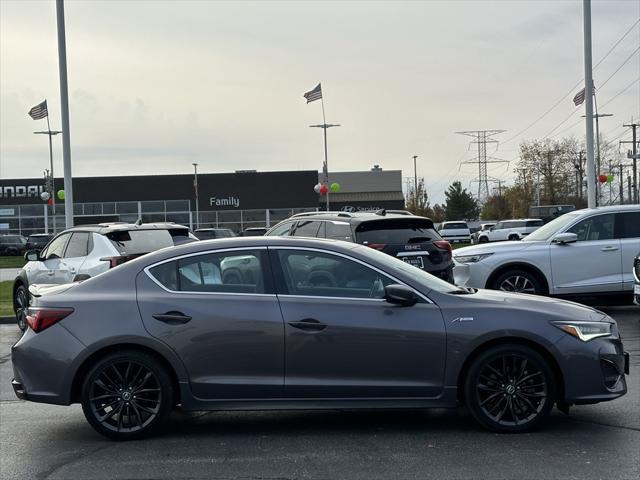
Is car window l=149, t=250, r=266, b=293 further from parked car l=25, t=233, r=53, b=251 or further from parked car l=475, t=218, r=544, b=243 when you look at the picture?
parked car l=475, t=218, r=544, b=243

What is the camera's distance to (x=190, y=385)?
591 centimetres

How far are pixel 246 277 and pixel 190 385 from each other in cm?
93

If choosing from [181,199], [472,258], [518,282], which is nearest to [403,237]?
[472,258]

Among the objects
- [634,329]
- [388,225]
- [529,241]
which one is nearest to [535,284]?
[529,241]

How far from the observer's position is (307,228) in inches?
520

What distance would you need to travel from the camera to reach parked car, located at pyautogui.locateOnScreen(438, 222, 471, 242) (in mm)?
52906

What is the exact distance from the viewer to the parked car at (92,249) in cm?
1139

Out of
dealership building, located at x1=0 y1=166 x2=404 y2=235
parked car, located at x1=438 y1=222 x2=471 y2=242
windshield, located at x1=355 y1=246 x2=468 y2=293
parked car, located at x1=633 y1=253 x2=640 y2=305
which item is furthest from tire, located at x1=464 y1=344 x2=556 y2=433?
dealership building, located at x1=0 y1=166 x2=404 y2=235

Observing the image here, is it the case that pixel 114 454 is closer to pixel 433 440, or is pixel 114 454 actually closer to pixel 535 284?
pixel 433 440

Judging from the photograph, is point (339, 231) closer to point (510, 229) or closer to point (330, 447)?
point (330, 447)

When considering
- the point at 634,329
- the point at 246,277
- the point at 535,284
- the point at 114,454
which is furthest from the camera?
the point at 535,284

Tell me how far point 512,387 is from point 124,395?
297 centimetres

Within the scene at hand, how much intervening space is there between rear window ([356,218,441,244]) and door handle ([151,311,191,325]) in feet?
18.8

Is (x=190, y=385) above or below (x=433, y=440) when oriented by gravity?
above
